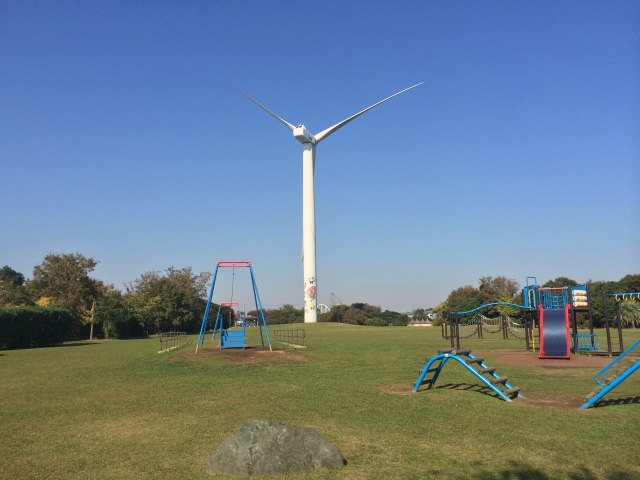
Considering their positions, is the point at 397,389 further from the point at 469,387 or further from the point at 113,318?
the point at 113,318

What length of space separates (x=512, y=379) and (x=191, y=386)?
1016 centimetres

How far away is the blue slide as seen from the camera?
22.1 m

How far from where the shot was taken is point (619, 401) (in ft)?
38.9

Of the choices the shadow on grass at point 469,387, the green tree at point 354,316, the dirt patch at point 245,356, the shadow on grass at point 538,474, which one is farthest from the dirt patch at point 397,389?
the green tree at point 354,316

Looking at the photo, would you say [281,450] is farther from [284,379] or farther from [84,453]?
[284,379]

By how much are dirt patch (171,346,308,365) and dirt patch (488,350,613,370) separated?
8.69 m

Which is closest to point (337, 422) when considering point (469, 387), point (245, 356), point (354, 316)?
point (469, 387)

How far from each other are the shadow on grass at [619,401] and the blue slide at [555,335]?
1001cm

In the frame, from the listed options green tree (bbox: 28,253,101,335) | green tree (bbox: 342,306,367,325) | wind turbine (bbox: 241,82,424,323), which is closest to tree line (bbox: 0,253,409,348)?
green tree (bbox: 28,253,101,335)

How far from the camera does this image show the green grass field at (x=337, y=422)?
725 centimetres

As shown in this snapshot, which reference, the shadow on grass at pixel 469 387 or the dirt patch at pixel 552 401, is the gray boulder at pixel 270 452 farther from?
the shadow on grass at pixel 469 387

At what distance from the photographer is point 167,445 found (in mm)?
8539

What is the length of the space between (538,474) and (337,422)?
14.2ft

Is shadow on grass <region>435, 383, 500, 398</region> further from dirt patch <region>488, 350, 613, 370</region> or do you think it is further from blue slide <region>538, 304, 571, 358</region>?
blue slide <region>538, 304, 571, 358</region>
